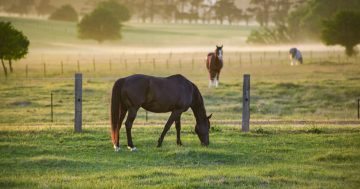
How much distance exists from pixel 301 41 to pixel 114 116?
102 meters

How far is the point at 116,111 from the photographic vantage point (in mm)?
16812

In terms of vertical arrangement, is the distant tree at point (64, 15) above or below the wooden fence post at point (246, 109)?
above

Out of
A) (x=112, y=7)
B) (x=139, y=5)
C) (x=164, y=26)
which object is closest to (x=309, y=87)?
(x=112, y=7)

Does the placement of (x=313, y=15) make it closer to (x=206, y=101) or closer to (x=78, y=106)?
(x=206, y=101)

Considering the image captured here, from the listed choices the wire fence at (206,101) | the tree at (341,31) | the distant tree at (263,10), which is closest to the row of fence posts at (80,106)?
the wire fence at (206,101)

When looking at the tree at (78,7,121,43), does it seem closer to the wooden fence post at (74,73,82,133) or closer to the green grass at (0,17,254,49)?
the green grass at (0,17,254,49)

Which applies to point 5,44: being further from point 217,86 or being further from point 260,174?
point 260,174

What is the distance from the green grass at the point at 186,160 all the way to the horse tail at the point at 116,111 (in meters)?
0.45

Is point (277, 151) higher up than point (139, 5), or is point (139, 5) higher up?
point (139, 5)

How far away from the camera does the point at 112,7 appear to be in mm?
134000

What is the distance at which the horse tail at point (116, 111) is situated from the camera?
16719 millimetres

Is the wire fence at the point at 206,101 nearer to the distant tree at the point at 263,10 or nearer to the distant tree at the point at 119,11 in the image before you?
the distant tree at the point at 119,11

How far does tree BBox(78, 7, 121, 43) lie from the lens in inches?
4461

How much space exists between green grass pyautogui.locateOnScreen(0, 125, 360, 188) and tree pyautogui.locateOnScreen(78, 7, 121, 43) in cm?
9398
